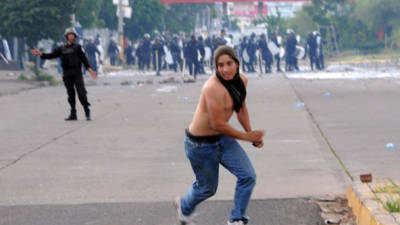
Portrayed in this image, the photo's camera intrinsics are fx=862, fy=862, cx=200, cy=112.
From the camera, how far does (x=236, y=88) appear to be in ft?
20.6

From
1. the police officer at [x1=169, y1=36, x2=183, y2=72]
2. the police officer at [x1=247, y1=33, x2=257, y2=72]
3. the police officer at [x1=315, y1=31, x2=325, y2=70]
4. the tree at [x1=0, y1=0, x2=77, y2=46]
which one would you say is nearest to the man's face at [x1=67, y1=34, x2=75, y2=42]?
the tree at [x1=0, y1=0, x2=77, y2=46]

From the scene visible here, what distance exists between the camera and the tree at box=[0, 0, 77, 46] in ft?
97.4

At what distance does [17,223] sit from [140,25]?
48598 millimetres

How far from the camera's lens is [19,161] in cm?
1110

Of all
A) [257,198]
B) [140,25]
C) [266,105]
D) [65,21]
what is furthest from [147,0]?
[257,198]

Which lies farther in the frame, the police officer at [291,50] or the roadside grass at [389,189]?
the police officer at [291,50]

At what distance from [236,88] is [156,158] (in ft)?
16.4

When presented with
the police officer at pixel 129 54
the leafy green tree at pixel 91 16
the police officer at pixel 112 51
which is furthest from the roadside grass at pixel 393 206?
the police officer at pixel 129 54

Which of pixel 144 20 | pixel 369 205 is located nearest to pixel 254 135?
pixel 369 205

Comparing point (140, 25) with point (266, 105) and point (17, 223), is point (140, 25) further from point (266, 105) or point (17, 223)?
point (17, 223)

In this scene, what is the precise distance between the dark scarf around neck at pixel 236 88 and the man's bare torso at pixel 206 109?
0.03 metres

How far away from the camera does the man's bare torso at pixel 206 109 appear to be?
20.4 feet

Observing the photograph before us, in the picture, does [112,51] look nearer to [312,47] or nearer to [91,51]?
[91,51]

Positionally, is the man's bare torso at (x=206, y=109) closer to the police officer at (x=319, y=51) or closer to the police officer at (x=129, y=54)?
the police officer at (x=319, y=51)
